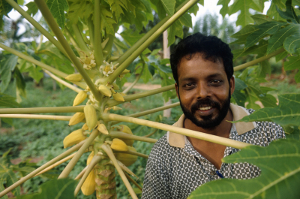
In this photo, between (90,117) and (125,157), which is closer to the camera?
(90,117)

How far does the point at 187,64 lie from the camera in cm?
101

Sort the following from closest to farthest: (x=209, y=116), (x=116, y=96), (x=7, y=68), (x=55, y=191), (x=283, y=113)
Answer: (x=55, y=191) < (x=283, y=113) < (x=209, y=116) < (x=116, y=96) < (x=7, y=68)

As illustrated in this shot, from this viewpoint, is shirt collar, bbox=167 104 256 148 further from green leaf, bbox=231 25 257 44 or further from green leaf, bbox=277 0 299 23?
green leaf, bbox=277 0 299 23

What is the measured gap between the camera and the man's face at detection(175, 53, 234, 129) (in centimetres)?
97

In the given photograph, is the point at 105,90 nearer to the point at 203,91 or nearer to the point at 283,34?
the point at 203,91

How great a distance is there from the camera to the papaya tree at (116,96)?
50cm

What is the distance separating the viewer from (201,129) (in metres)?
1.12

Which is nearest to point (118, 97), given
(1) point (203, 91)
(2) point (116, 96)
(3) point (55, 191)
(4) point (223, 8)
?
(2) point (116, 96)

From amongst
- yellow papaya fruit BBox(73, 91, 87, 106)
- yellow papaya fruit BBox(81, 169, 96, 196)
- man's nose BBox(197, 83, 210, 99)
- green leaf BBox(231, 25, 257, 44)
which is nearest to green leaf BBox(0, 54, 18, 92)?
yellow papaya fruit BBox(73, 91, 87, 106)

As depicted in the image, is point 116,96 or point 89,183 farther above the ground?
point 116,96

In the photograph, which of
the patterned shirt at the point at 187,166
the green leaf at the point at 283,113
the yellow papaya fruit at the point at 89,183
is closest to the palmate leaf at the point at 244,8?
the patterned shirt at the point at 187,166

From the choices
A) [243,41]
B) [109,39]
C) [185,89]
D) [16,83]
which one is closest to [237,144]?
[185,89]

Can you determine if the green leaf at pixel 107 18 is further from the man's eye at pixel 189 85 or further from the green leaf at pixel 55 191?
the green leaf at pixel 55 191

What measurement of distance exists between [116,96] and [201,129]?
49 cm
